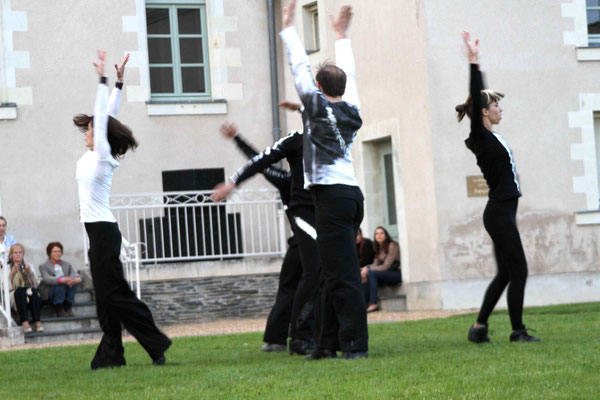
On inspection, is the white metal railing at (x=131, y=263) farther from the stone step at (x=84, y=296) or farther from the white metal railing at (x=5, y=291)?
the white metal railing at (x=5, y=291)

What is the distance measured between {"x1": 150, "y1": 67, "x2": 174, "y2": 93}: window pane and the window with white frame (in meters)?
2.37

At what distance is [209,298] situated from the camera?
1625cm

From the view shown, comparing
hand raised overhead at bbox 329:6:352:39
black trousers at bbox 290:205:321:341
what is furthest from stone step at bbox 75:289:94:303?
hand raised overhead at bbox 329:6:352:39

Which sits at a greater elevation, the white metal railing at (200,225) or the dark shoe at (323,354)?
the white metal railing at (200,225)

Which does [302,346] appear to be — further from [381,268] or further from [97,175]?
[381,268]

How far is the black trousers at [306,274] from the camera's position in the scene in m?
7.71

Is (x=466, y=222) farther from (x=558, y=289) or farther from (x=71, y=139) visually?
(x=71, y=139)

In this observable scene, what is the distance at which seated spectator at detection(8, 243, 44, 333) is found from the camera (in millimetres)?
14102

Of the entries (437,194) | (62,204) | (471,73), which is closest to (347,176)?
(471,73)

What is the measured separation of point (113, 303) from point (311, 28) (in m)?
11.5

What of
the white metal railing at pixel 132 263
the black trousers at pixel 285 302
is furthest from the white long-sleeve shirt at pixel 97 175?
the white metal railing at pixel 132 263

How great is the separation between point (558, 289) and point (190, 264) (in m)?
5.39

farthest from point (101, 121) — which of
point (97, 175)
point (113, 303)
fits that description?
point (113, 303)

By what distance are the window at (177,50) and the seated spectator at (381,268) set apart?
448 cm
